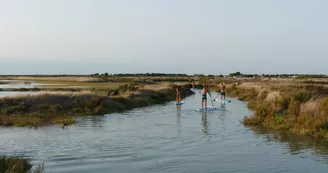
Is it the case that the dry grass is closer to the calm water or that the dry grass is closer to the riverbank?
the calm water

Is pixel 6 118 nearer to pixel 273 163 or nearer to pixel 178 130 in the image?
pixel 178 130

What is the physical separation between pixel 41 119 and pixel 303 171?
57.1 feet

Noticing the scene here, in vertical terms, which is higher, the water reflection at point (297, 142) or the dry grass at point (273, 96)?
the dry grass at point (273, 96)

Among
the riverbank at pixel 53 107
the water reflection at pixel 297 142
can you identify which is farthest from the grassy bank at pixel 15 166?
the riverbank at pixel 53 107

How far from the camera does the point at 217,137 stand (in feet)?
59.5

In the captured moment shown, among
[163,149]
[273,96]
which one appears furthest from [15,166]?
[273,96]

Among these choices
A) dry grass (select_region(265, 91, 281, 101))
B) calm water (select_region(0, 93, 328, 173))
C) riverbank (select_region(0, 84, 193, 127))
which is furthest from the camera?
dry grass (select_region(265, 91, 281, 101))

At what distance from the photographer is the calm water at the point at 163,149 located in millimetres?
12461

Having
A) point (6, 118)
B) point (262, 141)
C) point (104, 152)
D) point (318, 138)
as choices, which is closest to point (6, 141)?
point (104, 152)

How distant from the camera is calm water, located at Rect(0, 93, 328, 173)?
12.5 meters

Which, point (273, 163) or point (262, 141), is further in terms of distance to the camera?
point (262, 141)

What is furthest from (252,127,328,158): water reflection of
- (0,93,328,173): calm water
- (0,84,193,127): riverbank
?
(0,84,193,127): riverbank

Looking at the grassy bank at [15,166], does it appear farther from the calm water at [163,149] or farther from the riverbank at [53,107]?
the riverbank at [53,107]

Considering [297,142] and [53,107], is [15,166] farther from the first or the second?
[53,107]
